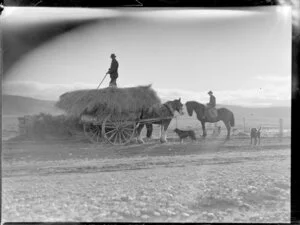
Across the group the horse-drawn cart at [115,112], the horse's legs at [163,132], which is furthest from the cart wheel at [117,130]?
the horse's legs at [163,132]

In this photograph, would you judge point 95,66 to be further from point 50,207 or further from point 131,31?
point 50,207

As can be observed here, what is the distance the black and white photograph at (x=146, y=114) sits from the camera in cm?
267

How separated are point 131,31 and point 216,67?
2.26ft

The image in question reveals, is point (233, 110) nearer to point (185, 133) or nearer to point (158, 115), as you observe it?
point (185, 133)

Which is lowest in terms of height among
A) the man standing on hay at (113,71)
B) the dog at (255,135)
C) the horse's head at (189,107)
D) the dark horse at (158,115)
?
the dog at (255,135)

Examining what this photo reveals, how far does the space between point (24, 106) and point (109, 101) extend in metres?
0.62

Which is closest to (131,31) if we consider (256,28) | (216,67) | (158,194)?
(216,67)

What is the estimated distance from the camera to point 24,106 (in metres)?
2.68

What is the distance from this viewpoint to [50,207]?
2686mm

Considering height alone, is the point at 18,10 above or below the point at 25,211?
above

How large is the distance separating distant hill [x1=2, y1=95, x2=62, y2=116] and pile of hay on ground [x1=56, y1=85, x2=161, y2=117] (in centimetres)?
7

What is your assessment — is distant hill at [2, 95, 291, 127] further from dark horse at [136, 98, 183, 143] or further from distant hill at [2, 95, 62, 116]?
dark horse at [136, 98, 183, 143]

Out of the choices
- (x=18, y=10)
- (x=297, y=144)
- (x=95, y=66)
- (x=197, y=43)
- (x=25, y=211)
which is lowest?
(x=25, y=211)

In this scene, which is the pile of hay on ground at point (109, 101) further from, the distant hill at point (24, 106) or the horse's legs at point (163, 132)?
the horse's legs at point (163, 132)
